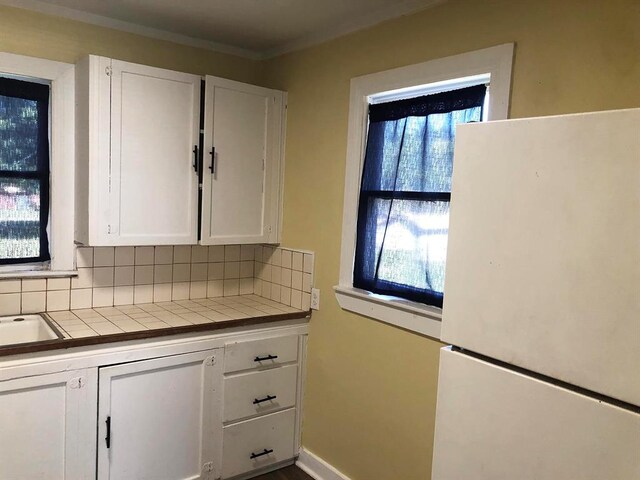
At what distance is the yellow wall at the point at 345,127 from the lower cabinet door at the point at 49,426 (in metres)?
1.17

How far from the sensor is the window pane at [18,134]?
2398mm

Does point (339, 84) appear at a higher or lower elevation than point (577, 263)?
higher

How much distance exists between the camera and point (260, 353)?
2.62 metres

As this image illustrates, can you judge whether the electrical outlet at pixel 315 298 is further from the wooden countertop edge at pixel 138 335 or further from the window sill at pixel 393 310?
the window sill at pixel 393 310

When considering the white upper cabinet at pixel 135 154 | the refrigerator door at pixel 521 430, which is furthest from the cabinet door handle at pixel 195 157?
the refrigerator door at pixel 521 430

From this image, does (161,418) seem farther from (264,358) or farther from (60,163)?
(60,163)

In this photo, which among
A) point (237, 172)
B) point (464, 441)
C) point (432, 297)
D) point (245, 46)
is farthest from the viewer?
point (245, 46)

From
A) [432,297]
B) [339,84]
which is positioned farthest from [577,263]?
[339,84]

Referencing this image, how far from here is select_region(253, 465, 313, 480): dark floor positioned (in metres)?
2.70

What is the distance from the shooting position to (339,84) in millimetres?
2572

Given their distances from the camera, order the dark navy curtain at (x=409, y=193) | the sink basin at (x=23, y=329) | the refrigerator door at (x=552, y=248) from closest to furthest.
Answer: the refrigerator door at (x=552, y=248) → the dark navy curtain at (x=409, y=193) → the sink basin at (x=23, y=329)

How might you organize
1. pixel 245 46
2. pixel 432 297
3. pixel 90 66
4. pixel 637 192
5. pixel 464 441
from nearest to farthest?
pixel 637 192
pixel 464 441
pixel 432 297
pixel 90 66
pixel 245 46

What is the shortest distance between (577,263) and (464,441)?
1.75 feet

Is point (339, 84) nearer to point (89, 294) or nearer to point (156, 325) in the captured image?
point (156, 325)
